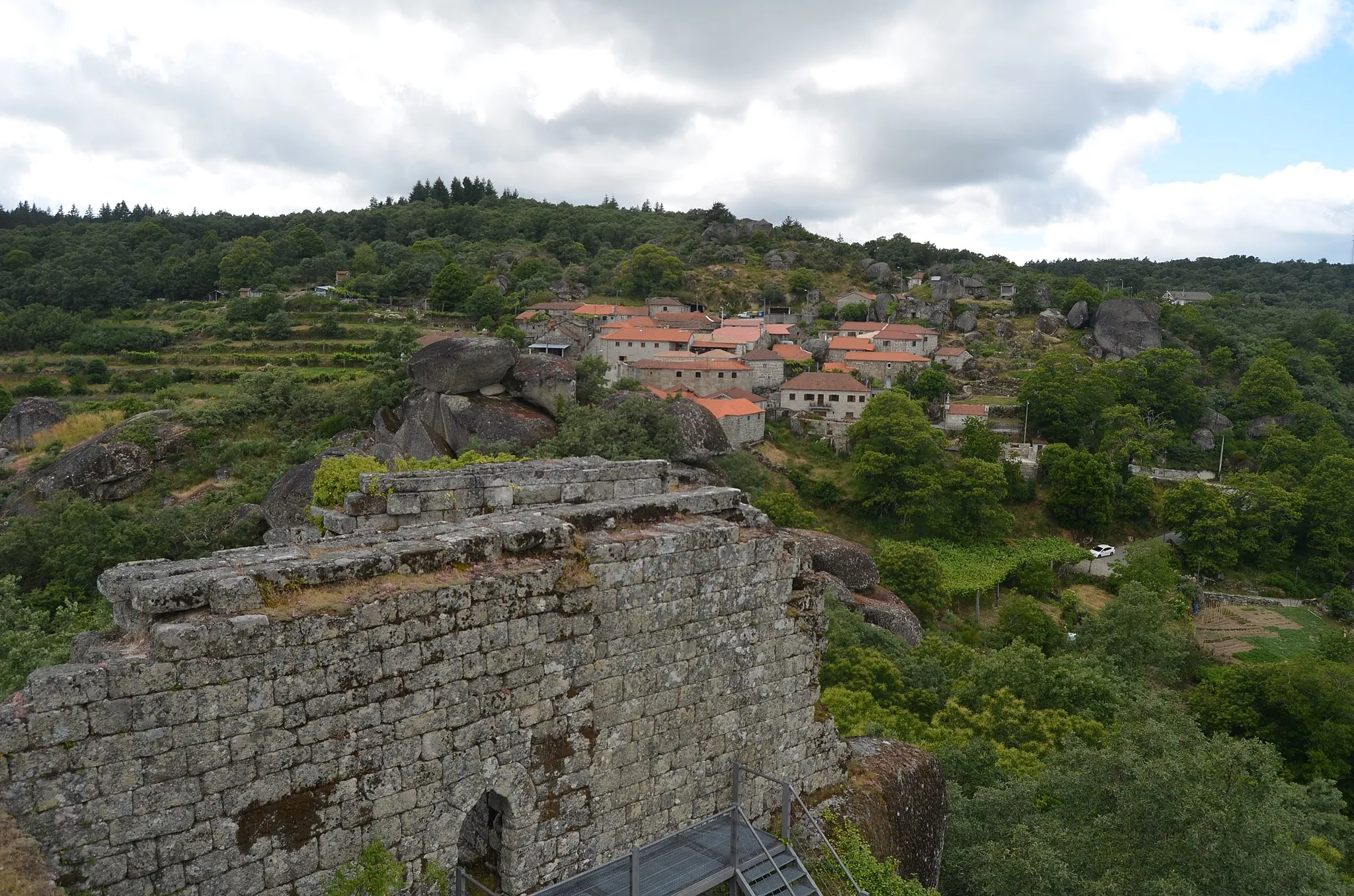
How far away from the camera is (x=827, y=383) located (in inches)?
2473

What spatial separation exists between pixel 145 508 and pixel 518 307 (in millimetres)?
51762

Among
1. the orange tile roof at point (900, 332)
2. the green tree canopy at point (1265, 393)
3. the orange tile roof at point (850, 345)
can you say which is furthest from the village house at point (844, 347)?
the green tree canopy at point (1265, 393)

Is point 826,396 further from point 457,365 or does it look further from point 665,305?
point 457,365

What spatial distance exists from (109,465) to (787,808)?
128 feet

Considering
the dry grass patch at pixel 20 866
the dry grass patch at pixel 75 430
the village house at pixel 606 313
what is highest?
the village house at pixel 606 313

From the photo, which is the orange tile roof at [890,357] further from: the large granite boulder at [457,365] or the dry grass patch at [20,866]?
the dry grass patch at [20,866]

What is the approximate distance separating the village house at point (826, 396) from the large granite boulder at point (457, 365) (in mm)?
30609

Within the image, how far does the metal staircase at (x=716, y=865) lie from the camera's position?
24.8ft

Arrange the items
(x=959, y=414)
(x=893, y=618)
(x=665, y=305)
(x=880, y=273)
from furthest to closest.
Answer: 1. (x=880, y=273)
2. (x=665, y=305)
3. (x=959, y=414)
4. (x=893, y=618)

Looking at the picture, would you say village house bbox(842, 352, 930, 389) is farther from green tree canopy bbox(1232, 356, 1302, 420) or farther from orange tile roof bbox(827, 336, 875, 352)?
green tree canopy bbox(1232, 356, 1302, 420)

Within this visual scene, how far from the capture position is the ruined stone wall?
5.18 meters

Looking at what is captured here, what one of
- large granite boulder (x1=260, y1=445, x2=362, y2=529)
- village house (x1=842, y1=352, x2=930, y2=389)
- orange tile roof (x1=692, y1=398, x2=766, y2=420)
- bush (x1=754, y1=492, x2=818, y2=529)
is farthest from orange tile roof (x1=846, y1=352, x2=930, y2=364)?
large granite boulder (x1=260, y1=445, x2=362, y2=529)

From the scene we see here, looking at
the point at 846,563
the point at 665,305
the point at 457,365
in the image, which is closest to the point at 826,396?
the point at 846,563

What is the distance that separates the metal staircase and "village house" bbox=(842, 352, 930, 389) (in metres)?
64.5
